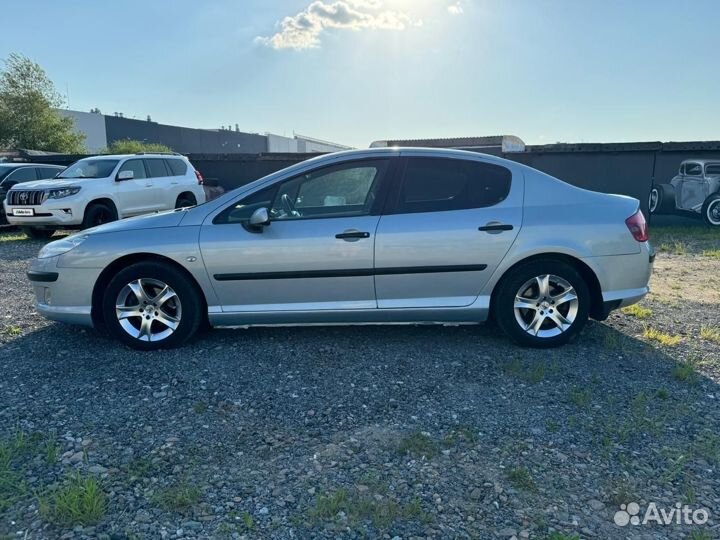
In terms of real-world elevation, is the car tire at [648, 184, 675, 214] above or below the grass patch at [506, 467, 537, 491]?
above

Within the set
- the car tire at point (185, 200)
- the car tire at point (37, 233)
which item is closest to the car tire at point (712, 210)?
the car tire at point (185, 200)

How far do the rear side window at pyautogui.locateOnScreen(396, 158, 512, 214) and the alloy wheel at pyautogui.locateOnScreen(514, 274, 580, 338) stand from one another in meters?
0.77

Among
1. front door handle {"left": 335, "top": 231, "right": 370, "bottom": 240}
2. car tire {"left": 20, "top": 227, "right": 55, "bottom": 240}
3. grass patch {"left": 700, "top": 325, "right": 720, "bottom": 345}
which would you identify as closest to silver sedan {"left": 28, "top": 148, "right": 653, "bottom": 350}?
front door handle {"left": 335, "top": 231, "right": 370, "bottom": 240}

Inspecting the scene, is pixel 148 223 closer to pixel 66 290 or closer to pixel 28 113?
pixel 66 290

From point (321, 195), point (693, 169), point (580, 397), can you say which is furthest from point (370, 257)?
point (693, 169)

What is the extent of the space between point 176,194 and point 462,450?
10442mm

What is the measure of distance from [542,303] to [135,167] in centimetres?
963

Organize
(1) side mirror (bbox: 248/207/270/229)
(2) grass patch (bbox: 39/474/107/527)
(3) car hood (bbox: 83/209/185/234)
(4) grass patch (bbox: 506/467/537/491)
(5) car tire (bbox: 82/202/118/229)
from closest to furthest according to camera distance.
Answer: (2) grass patch (bbox: 39/474/107/527) < (4) grass patch (bbox: 506/467/537/491) < (1) side mirror (bbox: 248/207/270/229) < (3) car hood (bbox: 83/209/185/234) < (5) car tire (bbox: 82/202/118/229)

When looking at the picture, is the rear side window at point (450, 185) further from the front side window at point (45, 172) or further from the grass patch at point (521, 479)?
the front side window at point (45, 172)

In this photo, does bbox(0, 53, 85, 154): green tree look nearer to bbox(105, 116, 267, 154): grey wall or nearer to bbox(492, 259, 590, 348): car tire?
bbox(105, 116, 267, 154): grey wall

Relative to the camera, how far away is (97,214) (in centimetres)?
1027

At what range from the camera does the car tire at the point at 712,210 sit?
12398 millimetres

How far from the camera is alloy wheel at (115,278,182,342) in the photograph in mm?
4055

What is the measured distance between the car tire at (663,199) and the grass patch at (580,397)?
1173 cm
